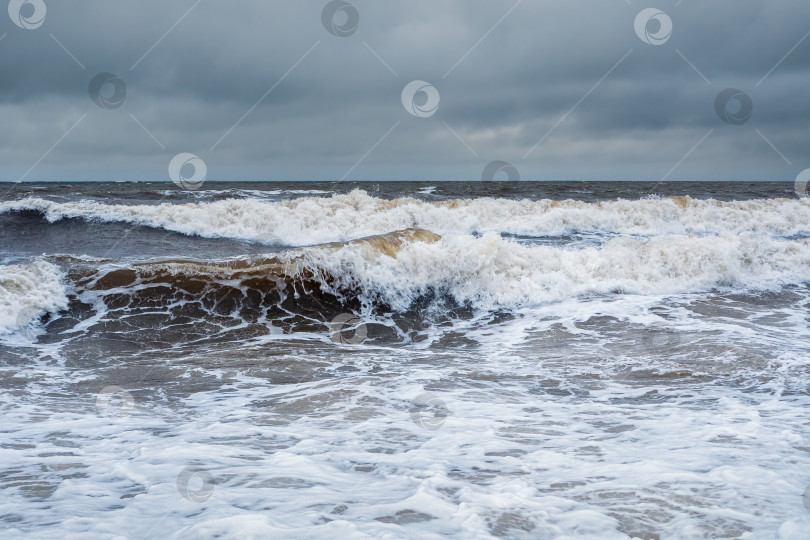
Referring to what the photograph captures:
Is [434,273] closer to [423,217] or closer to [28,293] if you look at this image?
[28,293]

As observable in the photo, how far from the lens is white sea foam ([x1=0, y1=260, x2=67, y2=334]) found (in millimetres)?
8781

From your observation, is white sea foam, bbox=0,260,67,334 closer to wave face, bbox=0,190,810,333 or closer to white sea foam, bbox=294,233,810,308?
wave face, bbox=0,190,810,333

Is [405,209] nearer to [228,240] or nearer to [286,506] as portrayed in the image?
[228,240]

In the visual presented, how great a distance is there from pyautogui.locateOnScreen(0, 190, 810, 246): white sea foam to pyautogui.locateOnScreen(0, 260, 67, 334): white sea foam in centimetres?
836

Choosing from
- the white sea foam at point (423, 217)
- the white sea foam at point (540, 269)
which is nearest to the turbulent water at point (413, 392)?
the white sea foam at point (540, 269)

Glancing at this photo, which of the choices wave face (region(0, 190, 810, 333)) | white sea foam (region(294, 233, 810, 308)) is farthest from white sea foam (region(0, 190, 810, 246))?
white sea foam (region(294, 233, 810, 308))

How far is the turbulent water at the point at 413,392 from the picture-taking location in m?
3.46

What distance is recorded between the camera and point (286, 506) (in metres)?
3.51

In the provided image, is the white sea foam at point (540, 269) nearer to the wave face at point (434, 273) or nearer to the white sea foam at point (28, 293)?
the wave face at point (434, 273)

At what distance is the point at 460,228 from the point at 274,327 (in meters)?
13.9

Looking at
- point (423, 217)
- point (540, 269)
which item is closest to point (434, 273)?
point (540, 269)

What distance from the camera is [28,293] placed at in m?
9.56

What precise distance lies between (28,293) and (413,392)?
703 centimetres

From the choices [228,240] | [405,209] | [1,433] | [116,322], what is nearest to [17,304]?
[116,322]
